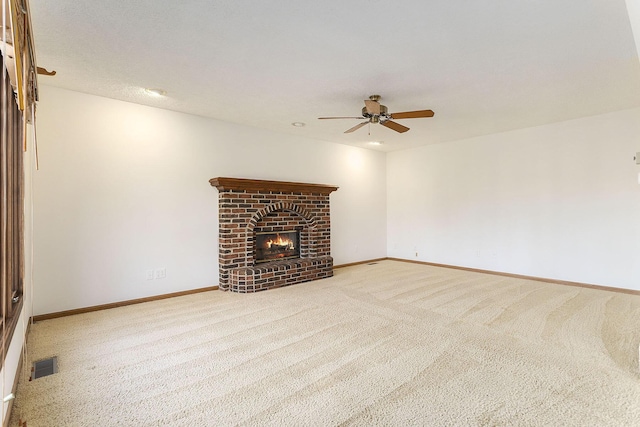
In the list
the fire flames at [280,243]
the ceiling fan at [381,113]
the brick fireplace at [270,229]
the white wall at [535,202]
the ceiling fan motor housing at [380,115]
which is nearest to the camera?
the ceiling fan at [381,113]

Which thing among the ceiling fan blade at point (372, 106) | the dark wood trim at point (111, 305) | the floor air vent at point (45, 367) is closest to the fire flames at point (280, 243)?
the dark wood trim at point (111, 305)

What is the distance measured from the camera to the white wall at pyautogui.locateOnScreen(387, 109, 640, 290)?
13.6 ft

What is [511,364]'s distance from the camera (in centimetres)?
220

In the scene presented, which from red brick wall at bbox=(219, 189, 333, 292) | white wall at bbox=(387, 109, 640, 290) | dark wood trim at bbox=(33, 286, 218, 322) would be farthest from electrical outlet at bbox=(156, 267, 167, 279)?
white wall at bbox=(387, 109, 640, 290)

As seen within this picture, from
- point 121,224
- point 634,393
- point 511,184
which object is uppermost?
point 511,184

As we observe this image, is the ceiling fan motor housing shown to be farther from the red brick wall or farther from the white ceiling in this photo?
the red brick wall

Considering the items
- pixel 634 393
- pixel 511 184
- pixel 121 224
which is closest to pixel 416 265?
pixel 511 184

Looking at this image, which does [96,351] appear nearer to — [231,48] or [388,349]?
[388,349]

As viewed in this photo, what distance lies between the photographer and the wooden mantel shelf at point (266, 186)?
4230 mm

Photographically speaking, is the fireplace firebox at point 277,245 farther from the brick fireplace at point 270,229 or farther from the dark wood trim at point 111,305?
the dark wood trim at point 111,305

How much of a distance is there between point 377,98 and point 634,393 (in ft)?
10.6

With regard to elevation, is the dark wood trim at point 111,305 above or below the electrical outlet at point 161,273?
below

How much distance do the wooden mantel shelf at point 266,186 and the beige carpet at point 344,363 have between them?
5.18 feet

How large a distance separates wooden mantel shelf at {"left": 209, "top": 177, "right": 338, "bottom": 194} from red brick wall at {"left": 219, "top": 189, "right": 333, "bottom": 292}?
0.22 ft
